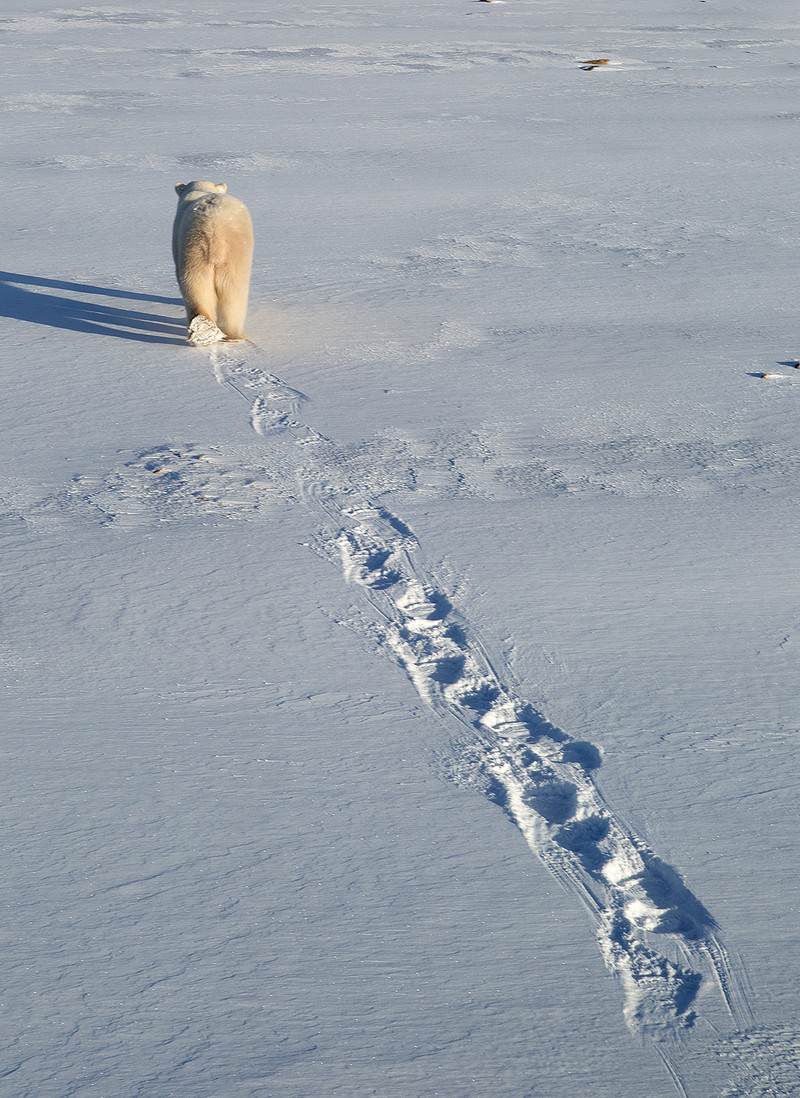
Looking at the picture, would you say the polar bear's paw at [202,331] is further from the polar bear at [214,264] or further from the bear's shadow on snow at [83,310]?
the bear's shadow on snow at [83,310]

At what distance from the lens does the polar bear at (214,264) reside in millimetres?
5551

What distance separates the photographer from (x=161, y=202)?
7.83 meters

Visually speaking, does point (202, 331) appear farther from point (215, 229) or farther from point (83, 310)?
point (83, 310)

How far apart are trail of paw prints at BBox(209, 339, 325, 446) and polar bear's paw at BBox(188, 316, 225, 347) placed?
8cm

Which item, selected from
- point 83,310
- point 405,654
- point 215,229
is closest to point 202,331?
point 215,229

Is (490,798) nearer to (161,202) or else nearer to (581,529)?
(581,529)

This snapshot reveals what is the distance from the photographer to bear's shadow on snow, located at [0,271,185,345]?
5.96 m

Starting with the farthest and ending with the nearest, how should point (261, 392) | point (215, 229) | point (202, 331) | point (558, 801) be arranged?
point (202, 331) → point (215, 229) → point (261, 392) → point (558, 801)

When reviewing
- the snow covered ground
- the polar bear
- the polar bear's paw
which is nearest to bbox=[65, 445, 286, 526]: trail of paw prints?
the snow covered ground

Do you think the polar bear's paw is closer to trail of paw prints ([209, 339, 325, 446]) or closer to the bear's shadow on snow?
trail of paw prints ([209, 339, 325, 446])

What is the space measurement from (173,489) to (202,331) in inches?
65.1

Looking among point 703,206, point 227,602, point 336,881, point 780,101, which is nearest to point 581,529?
point 227,602

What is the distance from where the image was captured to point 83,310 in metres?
6.18

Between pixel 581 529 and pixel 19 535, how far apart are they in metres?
2.08
